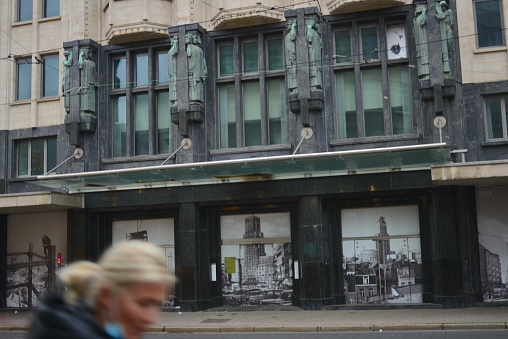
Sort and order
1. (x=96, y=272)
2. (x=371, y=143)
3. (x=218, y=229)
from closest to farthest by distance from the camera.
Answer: (x=96, y=272), (x=371, y=143), (x=218, y=229)

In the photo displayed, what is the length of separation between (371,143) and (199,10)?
27.3 ft

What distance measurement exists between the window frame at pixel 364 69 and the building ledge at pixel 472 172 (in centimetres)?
309

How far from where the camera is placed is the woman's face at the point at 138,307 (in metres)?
2.21

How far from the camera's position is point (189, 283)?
79.3ft

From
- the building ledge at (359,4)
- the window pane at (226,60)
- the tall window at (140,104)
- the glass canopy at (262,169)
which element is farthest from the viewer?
the tall window at (140,104)

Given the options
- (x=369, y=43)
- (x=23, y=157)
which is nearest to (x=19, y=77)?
(x=23, y=157)

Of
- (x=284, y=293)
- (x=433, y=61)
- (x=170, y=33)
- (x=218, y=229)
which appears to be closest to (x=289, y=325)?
(x=284, y=293)

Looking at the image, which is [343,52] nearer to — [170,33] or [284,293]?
[170,33]

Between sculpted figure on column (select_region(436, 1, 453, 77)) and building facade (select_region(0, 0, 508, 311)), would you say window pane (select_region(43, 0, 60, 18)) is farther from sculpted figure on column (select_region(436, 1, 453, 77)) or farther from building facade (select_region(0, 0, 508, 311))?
sculpted figure on column (select_region(436, 1, 453, 77))

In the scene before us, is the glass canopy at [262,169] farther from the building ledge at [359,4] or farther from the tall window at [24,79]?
the building ledge at [359,4]

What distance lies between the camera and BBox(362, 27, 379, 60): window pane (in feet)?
78.3

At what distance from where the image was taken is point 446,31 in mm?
22266

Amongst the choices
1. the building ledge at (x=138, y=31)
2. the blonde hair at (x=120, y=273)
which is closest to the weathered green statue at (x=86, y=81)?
the building ledge at (x=138, y=31)

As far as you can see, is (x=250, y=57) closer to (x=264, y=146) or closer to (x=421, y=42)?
(x=264, y=146)
